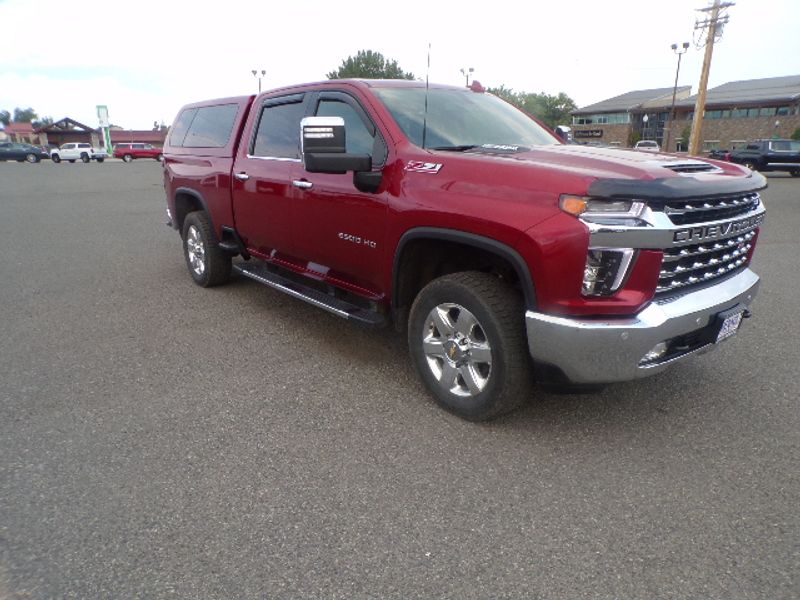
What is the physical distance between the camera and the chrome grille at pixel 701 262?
2791 millimetres

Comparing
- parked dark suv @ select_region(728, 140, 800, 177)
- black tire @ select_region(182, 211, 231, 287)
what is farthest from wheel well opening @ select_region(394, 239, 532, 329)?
parked dark suv @ select_region(728, 140, 800, 177)

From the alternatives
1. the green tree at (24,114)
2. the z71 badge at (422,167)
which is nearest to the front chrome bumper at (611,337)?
the z71 badge at (422,167)

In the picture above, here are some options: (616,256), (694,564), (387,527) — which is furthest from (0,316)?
(694,564)

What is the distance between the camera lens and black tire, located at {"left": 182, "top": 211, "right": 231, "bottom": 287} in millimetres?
5887

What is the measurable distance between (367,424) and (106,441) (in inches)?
55.1

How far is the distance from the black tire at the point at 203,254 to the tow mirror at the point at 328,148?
2.79 meters

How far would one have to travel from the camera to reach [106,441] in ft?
10.1

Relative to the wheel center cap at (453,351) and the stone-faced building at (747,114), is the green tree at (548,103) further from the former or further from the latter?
the wheel center cap at (453,351)

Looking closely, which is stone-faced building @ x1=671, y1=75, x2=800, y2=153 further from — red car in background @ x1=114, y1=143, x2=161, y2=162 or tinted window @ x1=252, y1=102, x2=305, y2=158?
tinted window @ x1=252, y1=102, x2=305, y2=158

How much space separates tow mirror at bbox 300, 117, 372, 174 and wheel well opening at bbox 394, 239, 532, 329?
0.59 m

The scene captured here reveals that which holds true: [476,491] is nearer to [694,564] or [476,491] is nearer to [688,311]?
[694,564]

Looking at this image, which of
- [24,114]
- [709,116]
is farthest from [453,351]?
[24,114]

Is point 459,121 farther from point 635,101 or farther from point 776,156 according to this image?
point 635,101

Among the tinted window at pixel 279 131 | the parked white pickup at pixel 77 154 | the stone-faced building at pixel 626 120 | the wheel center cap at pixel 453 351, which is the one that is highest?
the stone-faced building at pixel 626 120
